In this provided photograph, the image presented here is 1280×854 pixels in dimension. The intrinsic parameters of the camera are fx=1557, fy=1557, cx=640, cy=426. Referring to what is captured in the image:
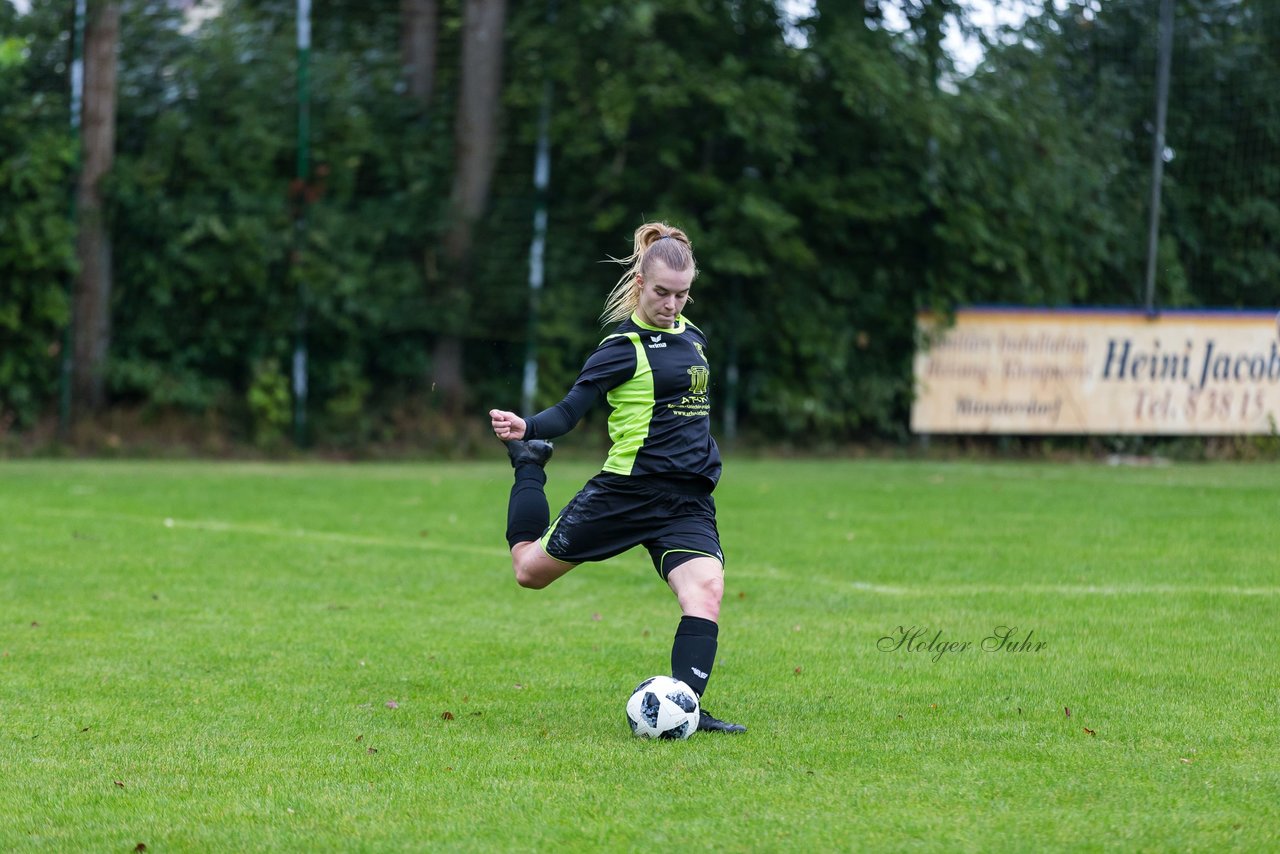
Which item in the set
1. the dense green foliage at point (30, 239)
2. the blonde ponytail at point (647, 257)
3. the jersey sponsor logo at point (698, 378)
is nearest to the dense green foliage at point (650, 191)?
the dense green foliage at point (30, 239)

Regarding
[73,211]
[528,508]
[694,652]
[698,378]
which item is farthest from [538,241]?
[694,652]

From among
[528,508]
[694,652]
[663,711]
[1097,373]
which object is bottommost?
[663,711]

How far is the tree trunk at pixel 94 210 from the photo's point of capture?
1802cm

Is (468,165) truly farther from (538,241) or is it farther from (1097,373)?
(1097,373)

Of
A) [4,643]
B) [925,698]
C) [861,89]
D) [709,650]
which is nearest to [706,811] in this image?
[709,650]

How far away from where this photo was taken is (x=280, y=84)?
18.7 meters

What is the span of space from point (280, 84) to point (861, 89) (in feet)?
22.8

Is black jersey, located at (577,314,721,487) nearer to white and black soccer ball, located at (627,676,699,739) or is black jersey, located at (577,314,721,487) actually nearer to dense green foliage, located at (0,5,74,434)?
white and black soccer ball, located at (627,676,699,739)

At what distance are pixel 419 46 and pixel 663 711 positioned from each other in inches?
606

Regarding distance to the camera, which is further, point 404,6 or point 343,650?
point 404,6

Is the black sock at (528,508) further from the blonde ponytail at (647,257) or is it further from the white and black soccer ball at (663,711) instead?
the white and black soccer ball at (663,711)

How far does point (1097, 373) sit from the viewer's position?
61.5 feet

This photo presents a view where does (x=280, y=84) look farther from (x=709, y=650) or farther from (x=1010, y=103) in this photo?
(x=709, y=650)

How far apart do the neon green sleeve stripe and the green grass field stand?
956 millimetres
